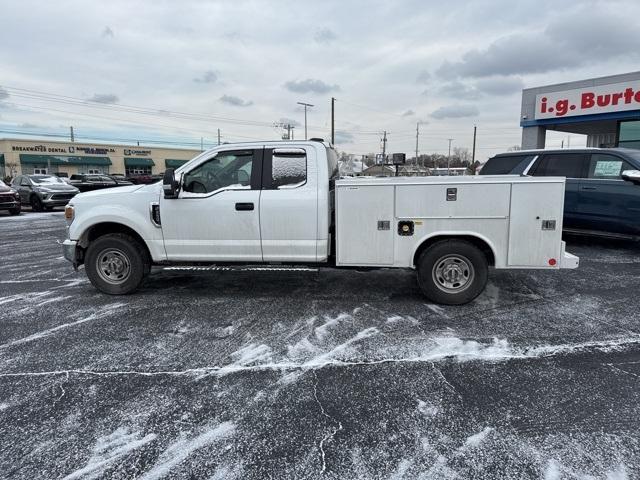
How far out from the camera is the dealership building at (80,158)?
185ft

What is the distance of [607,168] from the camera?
8.03m

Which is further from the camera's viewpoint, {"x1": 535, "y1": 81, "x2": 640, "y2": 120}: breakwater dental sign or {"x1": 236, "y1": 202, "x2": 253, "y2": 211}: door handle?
{"x1": 535, "y1": 81, "x2": 640, "y2": 120}: breakwater dental sign

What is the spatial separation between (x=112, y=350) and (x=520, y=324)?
14.0 ft

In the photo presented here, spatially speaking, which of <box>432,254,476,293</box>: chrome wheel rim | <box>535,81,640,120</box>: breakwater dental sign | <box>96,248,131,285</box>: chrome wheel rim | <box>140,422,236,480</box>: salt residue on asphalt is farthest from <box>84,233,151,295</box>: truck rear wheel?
<box>535,81,640,120</box>: breakwater dental sign

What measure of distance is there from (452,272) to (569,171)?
484 cm

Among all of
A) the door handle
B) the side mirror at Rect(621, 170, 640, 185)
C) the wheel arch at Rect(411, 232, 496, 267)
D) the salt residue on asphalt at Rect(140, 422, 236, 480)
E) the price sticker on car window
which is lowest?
the salt residue on asphalt at Rect(140, 422, 236, 480)

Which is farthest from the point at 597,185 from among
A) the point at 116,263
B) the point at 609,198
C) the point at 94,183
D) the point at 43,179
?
the point at 94,183

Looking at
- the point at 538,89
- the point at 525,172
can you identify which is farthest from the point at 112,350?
the point at 538,89

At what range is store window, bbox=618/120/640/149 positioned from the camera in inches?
693

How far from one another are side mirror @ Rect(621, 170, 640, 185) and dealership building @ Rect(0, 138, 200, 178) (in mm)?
62965

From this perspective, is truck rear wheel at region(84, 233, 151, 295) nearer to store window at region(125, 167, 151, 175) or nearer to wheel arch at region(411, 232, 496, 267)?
wheel arch at region(411, 232, 496, 267)

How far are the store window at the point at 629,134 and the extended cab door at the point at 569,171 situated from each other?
483 inches

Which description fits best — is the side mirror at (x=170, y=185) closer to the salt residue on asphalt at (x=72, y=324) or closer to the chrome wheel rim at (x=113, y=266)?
the chrome wheel rim at (x=113, y=266)

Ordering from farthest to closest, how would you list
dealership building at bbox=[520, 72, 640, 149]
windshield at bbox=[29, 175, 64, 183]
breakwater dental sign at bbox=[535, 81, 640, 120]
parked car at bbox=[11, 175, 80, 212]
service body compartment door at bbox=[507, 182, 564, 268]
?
windshield at bbox=[29, 175, 64, 183]
parked car at bbox=[11, 175, 80, 212]
dealership building at bbox=[520, 72, 640, 149]
breakwater dental sign at bbox=[535, 81, 640, 120]
service body compartment door at bbox=[507, 182, 564, 268]
